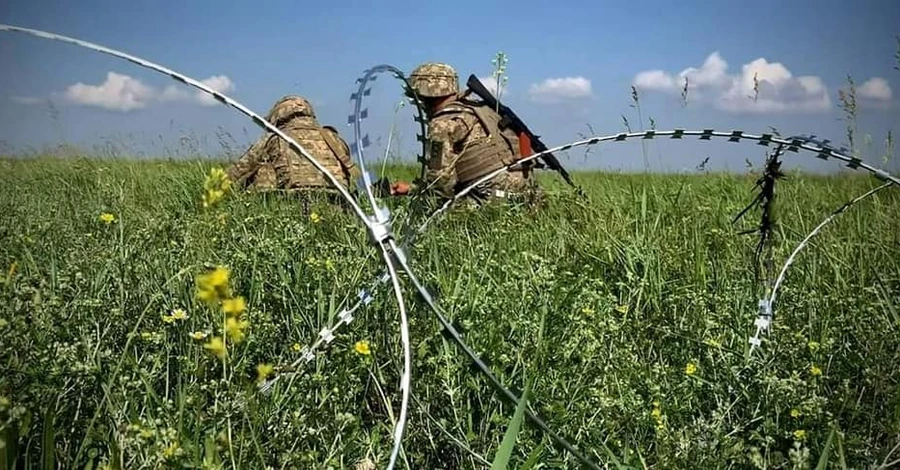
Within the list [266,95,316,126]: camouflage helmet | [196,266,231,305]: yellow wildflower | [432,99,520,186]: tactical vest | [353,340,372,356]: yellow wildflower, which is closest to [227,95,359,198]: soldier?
[266,95,316,126]: camouflage helmet

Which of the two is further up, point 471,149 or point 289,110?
point 289,110

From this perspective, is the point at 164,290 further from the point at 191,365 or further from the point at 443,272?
the point at 443,272

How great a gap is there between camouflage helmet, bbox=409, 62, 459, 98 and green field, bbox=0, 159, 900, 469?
3.23 meters

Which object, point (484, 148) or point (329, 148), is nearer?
point (484, 148)

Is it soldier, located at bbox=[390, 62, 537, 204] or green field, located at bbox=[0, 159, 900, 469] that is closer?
green field, located at bbox=[0, 159, 900, 469]

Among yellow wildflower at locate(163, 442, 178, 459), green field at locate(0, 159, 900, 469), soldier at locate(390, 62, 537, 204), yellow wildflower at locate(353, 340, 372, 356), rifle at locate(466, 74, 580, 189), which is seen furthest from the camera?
rifle at locate(466, 74, 580, 189)

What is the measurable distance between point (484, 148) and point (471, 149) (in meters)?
0.09

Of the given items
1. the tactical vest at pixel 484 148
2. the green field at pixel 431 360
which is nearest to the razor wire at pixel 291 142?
the green field at pixel 431 360

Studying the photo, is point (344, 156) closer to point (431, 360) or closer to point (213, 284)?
point (431, 360)

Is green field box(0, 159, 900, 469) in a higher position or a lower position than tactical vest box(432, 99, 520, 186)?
lower

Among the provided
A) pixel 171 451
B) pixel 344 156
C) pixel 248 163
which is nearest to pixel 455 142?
pixel 344 156

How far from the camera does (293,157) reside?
21.3 feet

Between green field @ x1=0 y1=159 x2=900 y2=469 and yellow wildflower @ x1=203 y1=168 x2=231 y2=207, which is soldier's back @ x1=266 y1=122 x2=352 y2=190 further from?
yellow wildflower @ x1=203 y1=168 x2=231 y2=207

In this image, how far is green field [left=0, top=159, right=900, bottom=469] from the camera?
73.4 inches
